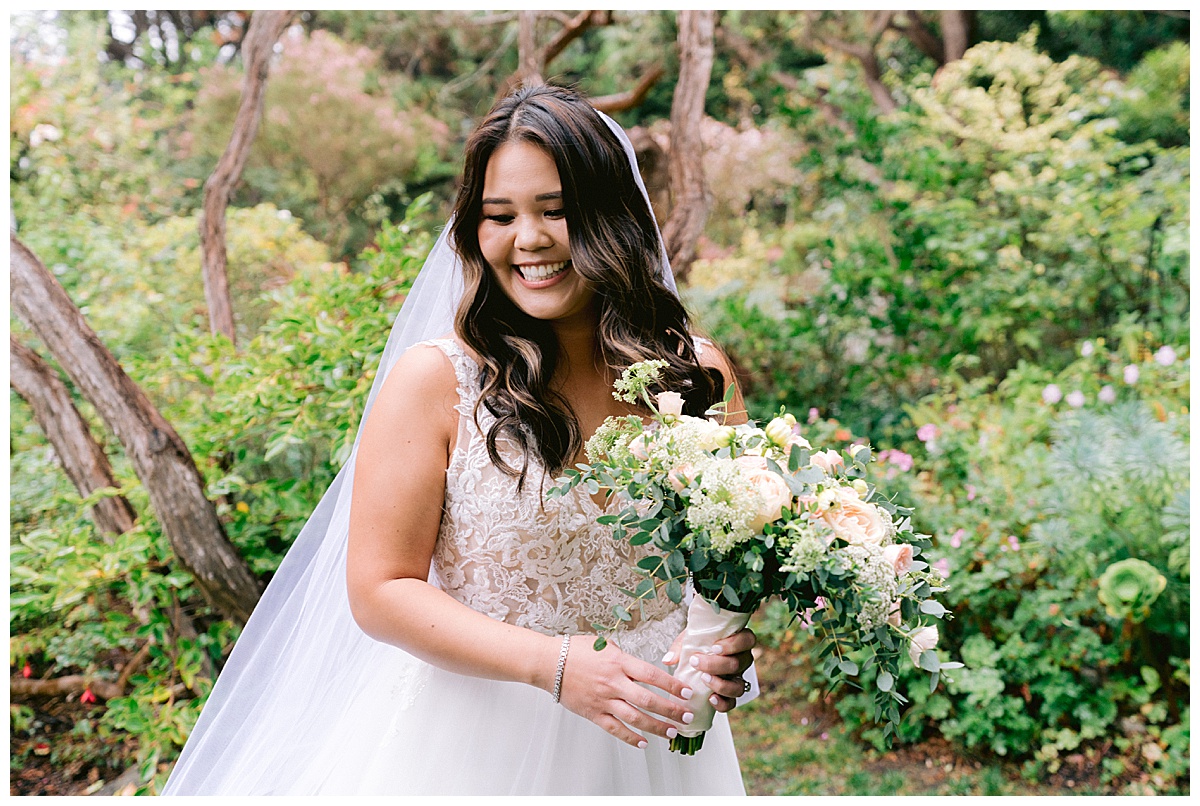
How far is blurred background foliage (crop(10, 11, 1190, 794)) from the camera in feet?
10.1

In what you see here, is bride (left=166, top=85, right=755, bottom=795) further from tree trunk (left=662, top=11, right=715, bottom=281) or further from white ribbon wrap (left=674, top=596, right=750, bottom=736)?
tree trunk (left=662, top=11, right=715, bottom=281)

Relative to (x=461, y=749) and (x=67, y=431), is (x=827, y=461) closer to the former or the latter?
(x=461, y=749)

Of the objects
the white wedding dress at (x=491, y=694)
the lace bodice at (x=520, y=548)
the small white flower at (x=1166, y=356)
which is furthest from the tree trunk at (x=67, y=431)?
the small white flower at (x=1166, y=356)

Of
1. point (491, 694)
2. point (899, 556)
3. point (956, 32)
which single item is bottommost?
point (491, 694)

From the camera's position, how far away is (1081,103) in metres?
5.46

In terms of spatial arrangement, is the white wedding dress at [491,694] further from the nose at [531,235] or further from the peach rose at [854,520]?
the peach rose at [854,520]

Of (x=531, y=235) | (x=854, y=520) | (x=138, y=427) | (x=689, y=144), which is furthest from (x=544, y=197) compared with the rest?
(x=689, y=144)

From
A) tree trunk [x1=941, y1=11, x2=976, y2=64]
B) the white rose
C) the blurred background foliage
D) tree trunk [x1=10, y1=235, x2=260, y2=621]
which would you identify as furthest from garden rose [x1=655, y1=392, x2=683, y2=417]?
tree trunk [x1=941, y1=11, x2=976, y2=64]

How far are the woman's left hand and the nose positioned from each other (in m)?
0.77

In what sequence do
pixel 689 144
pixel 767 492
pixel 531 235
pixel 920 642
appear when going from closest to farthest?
pixel 767 492 → pixel 920 642 → pixel 531 235 → pixel 689 144

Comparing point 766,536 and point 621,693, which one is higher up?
point 766,536

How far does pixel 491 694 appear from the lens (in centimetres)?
173

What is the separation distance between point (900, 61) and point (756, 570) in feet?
24.6

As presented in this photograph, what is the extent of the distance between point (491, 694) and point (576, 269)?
0.84 metres
